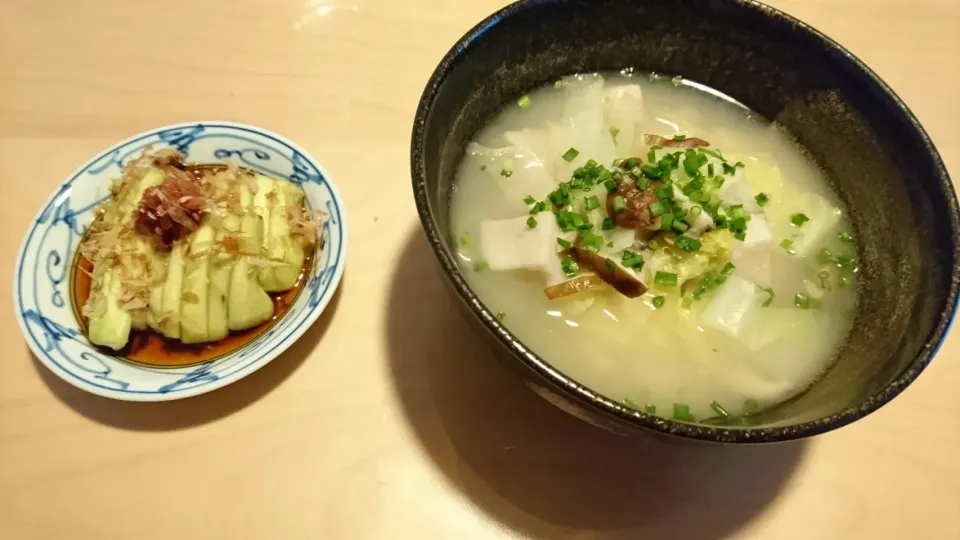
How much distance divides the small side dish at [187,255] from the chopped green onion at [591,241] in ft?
1.89

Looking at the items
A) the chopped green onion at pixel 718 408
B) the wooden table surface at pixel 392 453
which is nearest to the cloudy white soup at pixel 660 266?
the chopped green onion at pixel 718 408

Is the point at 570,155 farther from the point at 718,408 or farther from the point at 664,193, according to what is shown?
the point at 718,408

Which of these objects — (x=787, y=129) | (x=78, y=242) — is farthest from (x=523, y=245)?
(x=78, y=242)

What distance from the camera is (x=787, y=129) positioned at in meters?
1.40

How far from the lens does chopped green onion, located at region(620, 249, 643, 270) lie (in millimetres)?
1156

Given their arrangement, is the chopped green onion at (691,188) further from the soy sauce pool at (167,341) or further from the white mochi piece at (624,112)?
the soy sauce pool at (167,341)

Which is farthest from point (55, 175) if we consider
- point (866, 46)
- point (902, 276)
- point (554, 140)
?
point (866, 46)

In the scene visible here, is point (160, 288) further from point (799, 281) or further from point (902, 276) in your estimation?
point (902, 276)

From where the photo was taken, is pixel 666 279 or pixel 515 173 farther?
pixel 515 173

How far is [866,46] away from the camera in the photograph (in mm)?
1794

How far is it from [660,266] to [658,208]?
10cm

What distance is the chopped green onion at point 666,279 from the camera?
1155 mm

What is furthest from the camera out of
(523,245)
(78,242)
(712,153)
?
(78,242)

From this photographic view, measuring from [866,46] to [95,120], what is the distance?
6.48 feet
